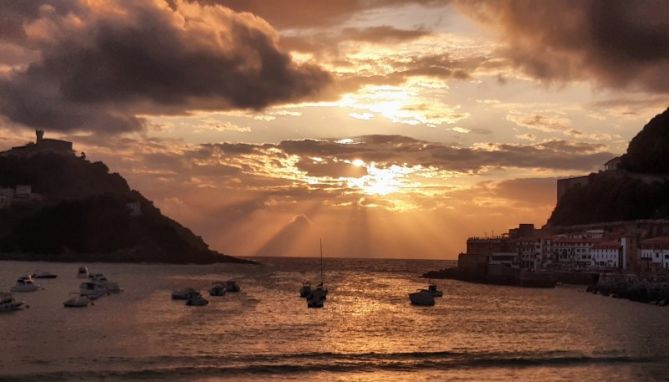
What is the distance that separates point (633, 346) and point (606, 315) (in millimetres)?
26189

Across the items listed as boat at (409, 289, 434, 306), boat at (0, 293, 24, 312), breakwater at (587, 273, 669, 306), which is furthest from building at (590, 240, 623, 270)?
boat at (0, 293, 24, 312)

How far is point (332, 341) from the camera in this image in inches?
2429

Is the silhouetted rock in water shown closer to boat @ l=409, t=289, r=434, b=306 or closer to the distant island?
the distant island

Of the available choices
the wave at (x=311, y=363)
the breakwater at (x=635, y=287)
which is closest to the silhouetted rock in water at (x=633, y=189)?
the breakwater at (x=635, y=287)

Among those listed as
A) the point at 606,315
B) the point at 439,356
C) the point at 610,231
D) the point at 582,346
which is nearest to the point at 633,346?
the point at 582,346

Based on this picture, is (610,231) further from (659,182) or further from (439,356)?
(439,356)

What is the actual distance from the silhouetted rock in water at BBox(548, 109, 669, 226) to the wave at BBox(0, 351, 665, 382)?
127 m

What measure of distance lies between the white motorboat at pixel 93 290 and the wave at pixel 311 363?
173 ft

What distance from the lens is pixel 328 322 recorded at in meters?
76.6

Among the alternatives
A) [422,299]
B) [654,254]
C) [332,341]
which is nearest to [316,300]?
[422,299]

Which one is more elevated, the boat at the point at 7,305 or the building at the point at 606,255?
the building at the point at 606,255

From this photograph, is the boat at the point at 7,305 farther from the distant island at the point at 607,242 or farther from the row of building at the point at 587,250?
the row of building at the point at 587,250

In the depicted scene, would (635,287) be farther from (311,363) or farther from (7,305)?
(7,305)

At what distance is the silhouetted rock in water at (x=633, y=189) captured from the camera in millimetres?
177750
